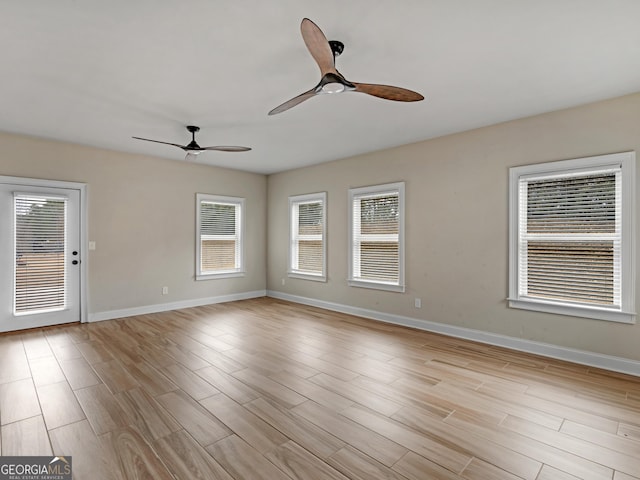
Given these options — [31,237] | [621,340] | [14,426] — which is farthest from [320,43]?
[31,237]

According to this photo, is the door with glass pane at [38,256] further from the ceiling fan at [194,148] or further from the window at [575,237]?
the window at [575,237]

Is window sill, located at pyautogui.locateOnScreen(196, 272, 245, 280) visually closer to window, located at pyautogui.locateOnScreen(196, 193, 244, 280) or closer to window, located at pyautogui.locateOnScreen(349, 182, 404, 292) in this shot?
window, located at pyautogui.locateOnScreen(196, 193, 244, 280)

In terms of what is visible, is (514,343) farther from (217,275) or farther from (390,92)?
(217,275)

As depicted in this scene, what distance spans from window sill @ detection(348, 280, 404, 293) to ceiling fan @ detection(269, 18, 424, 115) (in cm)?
306

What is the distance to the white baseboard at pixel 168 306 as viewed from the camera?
5.16 meters

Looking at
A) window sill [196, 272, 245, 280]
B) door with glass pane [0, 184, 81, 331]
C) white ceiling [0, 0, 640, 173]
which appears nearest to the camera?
white ceiling [0, 0, 640, 173]

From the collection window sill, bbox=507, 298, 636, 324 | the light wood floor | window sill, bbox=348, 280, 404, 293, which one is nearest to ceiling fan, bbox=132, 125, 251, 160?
the light wood floor

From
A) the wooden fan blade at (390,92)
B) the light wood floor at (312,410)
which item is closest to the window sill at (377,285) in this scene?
the light wood floor at (312,410)

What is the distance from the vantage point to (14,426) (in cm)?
225

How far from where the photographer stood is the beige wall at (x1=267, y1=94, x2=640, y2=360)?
3.34 m

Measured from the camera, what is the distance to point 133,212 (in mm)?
5461

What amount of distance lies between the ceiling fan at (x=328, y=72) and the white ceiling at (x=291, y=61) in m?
0.28

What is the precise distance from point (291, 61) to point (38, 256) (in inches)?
178

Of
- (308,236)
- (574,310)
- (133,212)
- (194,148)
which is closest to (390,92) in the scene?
(194,148)
